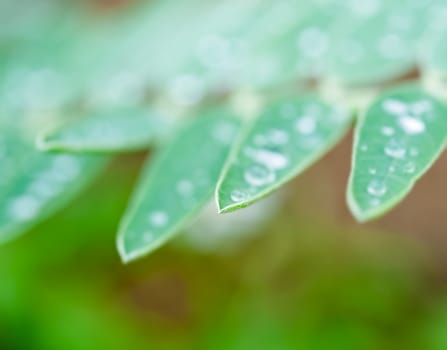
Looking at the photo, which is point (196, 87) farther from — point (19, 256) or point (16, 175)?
point (19, 256)

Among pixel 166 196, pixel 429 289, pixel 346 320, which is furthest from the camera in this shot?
pixel 429 289

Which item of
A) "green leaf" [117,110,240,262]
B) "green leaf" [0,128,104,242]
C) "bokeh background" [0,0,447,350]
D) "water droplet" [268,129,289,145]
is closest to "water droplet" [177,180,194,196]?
"green leaf" [117,110,240,262]

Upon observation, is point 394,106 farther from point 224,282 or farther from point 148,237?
point 224,282

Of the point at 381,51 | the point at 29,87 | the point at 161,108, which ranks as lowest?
the point at 29,87

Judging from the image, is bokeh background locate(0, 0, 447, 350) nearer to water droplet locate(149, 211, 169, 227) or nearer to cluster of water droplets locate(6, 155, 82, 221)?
cluster of water droplets locate(6, 155, 82, 221)

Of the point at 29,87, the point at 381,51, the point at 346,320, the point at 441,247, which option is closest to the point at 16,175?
the point at 29,87

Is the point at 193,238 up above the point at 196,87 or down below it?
below

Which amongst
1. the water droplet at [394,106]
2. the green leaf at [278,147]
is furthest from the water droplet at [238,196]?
the water droplet at [394,106]
